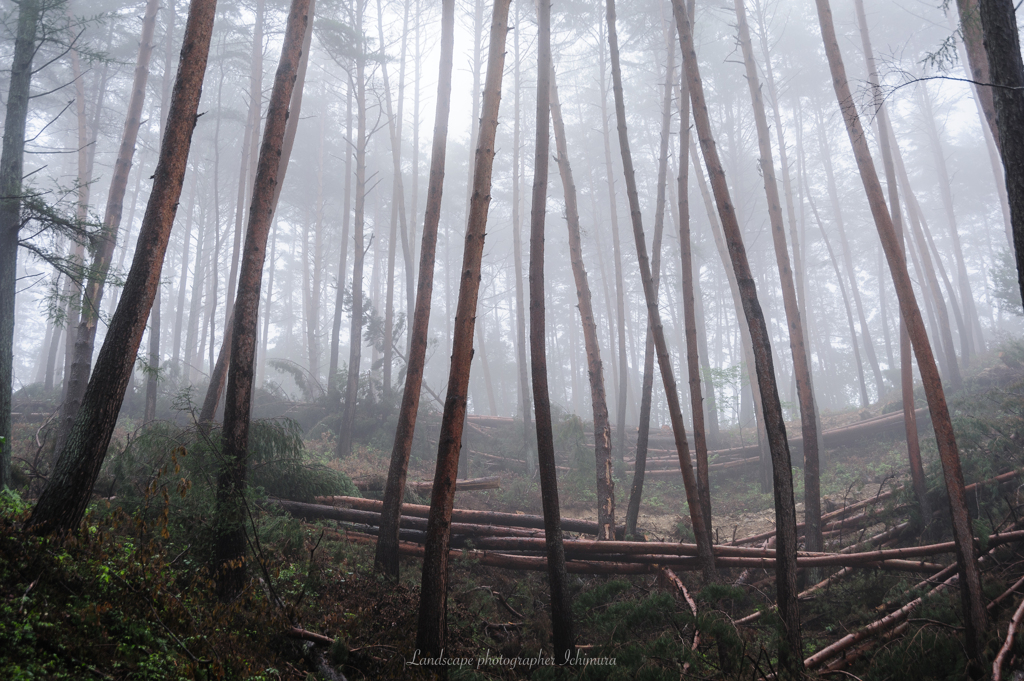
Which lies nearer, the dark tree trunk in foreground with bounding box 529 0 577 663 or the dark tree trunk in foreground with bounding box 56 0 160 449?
the dark tree trunk in foreground with bounding box 529 0 577 663

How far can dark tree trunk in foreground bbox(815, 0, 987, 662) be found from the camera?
501cm

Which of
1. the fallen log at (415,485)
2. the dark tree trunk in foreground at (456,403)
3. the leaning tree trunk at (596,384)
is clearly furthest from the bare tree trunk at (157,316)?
the dark tree trunk in foreground at (456,403)

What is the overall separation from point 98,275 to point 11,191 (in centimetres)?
203

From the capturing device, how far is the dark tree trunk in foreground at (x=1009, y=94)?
4.05 metres

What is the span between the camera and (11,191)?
7844 millimetres

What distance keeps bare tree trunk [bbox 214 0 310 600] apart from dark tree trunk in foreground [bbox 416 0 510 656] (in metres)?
1.95

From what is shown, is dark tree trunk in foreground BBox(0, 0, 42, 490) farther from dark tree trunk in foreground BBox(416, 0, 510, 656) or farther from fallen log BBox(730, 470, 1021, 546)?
fallen log BBox(730, 470, 1021, 546)

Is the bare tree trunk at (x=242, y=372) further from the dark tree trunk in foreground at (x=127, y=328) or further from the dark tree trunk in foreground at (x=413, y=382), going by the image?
the dark tree trunk in foreground at (x=413, y=382)

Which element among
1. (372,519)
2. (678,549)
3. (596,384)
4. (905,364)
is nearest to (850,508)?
(905,364)

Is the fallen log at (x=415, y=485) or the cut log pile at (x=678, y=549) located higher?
the fallen log at (x=415, y=485)

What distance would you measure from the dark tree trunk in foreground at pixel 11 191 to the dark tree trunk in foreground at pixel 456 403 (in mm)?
6663

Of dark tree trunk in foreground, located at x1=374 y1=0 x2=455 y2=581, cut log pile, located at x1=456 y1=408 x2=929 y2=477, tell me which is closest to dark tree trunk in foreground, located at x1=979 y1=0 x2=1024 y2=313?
dark tree trunk in foreground, located at x1=374 y1=0 x2=455 y2=581

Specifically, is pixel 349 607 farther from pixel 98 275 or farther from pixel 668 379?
pixel 98 275

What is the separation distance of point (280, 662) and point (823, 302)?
4524cm
